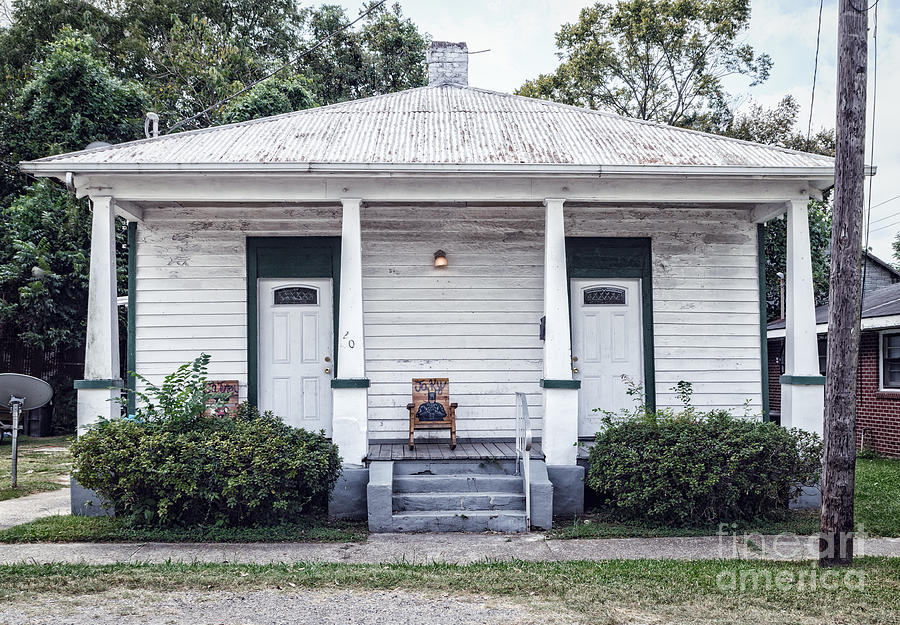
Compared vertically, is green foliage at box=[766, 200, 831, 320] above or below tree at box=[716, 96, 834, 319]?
below

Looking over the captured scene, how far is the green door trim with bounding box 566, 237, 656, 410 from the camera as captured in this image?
30.8ft

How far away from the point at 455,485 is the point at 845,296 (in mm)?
3998

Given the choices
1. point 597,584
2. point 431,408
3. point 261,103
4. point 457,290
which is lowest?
point 597,584

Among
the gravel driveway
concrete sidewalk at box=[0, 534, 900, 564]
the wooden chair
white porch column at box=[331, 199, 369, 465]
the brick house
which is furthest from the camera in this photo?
the brick house

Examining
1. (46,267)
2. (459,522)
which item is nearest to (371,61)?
(46,267)

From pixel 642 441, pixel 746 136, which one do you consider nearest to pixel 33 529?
pixel 642 441

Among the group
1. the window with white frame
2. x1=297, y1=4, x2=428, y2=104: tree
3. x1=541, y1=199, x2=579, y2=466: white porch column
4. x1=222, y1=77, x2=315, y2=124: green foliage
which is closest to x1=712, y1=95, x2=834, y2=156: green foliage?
x1=297, y1=4, x2=428, y2=104: tree

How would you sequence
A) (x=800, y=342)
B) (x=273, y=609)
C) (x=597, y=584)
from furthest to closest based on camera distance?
(x=800, y=342), (x=597, y=584), (x=273, y=609)

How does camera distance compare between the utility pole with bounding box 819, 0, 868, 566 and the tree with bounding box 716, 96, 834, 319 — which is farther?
the tree with bounding box 716, 96, 834, 319

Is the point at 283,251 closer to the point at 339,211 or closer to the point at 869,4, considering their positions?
the point at 339,211

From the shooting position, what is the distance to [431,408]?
881 centimetres

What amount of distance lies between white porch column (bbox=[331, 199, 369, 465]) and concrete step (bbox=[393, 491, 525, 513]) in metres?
0.62

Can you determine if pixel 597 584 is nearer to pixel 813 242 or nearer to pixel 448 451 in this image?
pixel 448 451

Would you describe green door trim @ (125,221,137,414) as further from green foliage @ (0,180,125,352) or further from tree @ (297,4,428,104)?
tree @ (297,4,428,104)
